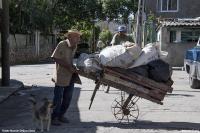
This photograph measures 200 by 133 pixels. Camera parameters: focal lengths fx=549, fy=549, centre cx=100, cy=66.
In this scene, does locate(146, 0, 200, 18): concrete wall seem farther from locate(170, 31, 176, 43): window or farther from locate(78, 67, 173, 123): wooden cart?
locate(78, 67, 173, 123): wooden cart

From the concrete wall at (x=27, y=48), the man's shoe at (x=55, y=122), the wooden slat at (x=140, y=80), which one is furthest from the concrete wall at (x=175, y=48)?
the man's shoe at (x=55, y=122)

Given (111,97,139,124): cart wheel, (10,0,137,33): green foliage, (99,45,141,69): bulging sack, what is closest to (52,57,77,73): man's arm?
(99,45,141,69): bulging sack

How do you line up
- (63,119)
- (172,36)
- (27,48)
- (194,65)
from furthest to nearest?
(27,48)
(172,36)
(194,65)
(63,119)

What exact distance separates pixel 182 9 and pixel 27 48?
12.8m

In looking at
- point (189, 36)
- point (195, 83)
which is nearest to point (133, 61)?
point (195, 83)

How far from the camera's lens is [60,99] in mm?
10617

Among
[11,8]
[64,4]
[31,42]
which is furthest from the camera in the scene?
[64,4]

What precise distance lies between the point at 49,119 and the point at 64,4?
45854 millimetres

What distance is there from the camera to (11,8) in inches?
1662

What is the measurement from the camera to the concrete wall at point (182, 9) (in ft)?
144

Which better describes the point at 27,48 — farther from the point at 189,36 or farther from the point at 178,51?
the point at 189,36

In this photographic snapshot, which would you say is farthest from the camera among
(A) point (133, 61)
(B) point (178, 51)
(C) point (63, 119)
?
(B) point (178, 51)

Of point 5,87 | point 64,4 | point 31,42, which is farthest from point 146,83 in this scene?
point 64,4

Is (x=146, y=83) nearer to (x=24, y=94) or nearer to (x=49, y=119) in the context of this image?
(x=49, y=119)
